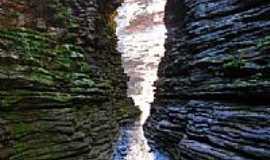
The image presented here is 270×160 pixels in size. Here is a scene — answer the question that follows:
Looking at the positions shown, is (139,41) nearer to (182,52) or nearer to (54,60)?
(182,52)

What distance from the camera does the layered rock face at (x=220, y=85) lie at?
10062 mm

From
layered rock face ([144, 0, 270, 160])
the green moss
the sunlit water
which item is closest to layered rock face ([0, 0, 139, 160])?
the green moss

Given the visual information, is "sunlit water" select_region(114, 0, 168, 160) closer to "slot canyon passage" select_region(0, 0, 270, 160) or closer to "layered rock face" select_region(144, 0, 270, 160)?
"slot canyon passage" select_region(0, 0, 270, 160)

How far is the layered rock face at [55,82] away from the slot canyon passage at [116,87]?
0.13 feet

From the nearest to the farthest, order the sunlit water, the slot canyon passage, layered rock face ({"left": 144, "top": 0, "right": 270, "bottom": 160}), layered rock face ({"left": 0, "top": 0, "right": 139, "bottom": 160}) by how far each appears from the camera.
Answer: layered rock face ({"left": 144, "top": 0, "right": 270, "bottom": 160}), the slot canyon passage, layered rock face ({"left": 0, "top": 0, "right": 139, "bottom": 160}), the sunlit water

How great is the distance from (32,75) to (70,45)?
3.79 metres

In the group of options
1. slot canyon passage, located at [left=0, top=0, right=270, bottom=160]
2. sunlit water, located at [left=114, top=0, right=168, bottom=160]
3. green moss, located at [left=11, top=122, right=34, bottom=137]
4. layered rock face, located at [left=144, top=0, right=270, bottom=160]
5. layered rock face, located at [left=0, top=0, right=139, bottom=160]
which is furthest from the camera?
sunlit water, located at [left=114, top=0, right=168, bottom=160]

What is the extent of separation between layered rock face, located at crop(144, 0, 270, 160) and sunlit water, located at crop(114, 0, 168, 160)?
56.3 inches

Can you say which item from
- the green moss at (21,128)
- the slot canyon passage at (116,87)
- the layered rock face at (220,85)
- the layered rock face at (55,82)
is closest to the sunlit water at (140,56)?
the slot canyon passage at (116,87)

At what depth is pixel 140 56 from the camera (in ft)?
128

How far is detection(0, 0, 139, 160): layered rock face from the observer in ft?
36.6

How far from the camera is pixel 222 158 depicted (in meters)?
10.3

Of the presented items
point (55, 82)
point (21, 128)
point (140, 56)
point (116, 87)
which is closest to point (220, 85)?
point (55, 82)

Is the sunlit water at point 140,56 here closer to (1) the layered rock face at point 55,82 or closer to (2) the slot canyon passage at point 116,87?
(2) the slot canyon passage at point 116,87
